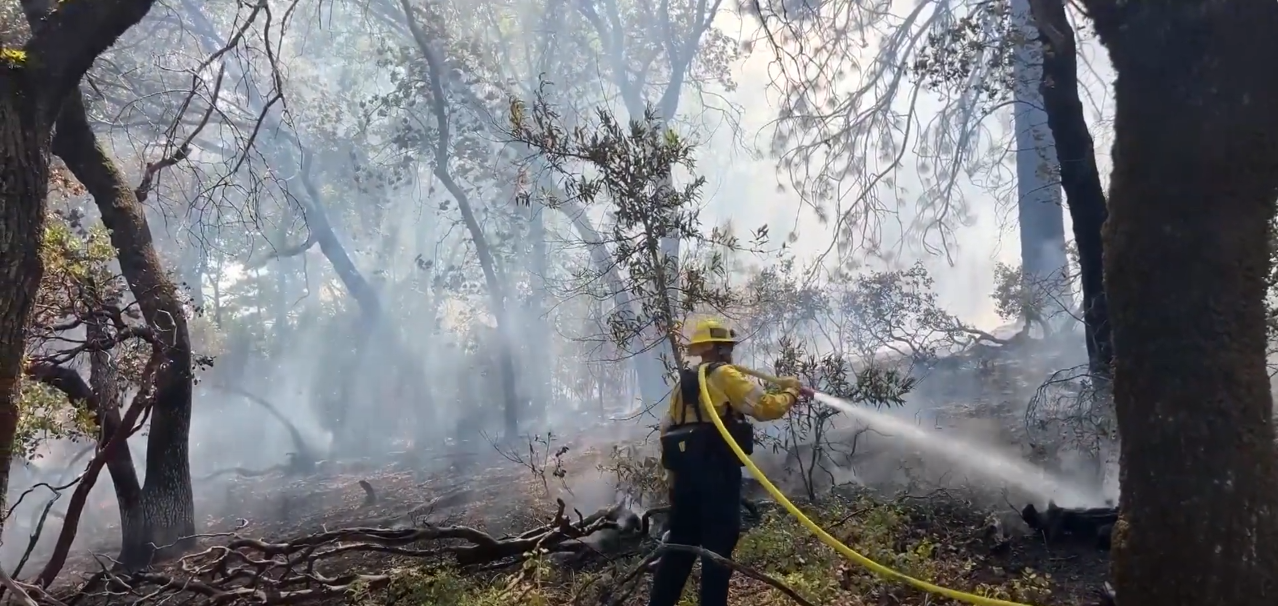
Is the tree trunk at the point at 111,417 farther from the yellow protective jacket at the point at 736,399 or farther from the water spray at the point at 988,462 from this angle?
A: the water spray at the point at 988,462

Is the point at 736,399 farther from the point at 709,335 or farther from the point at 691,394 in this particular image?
the point at 709,335

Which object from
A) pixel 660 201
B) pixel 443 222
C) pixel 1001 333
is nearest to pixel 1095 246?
pixel 660 201

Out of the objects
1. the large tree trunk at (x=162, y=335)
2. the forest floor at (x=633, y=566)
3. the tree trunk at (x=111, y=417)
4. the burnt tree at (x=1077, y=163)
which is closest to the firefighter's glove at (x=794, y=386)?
the forest floor at (x=633, y=566)

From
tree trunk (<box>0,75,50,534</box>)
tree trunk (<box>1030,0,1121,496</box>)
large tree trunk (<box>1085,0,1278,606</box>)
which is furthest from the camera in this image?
tree trunk (<box>1030,0,1121,496</box>)

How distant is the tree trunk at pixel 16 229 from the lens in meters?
3.24

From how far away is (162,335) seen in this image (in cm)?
650

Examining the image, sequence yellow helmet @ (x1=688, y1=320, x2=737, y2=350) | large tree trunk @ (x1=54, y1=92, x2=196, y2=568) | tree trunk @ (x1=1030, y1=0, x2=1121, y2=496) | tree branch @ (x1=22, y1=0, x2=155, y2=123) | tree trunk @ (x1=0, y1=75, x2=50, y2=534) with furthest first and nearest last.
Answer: large tree trunk @ (x1=54, y1=92, x2=196, y2=568) → tree trunk @ (x1=1030, y1=0, x2=1121, y2=496) → yellow helmet @ (x1=688, y1=320, x2=737, y2=350) → tree branch @ (x1=22, y1=0, x2=155, y2=123) → tree trunk @ (x1=0, y1=75, x2=50, y2=534)

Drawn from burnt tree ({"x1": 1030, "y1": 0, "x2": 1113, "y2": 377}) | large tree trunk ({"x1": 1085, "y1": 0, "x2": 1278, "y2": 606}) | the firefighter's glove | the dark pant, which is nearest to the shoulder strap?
the dark pant

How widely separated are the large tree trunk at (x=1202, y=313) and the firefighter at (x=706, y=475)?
1.67 m

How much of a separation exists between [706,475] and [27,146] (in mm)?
3537

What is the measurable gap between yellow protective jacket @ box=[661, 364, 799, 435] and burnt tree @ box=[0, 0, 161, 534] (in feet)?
A: 10.0

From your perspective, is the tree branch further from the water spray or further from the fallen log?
the fallen log

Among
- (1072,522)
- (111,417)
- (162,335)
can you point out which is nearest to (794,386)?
(1072,522)

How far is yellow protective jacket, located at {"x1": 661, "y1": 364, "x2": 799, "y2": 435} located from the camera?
157 inches
